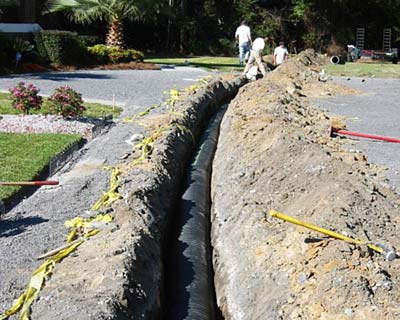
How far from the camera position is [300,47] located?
3809 centimetres

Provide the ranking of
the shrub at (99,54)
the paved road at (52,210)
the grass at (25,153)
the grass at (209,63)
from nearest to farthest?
1. the paved road at (52,210)
2. the grass at (25,153)
3. the shrub at (99,54)
4. the grass at (209,63)

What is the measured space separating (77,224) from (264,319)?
209 centimetres

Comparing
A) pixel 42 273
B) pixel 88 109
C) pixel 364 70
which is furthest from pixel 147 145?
pixel 364 70

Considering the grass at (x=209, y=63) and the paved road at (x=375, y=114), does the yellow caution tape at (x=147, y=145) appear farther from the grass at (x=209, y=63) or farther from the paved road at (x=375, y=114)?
the grass at (x=209, y=63)

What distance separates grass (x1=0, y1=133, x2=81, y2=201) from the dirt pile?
2.45 metres

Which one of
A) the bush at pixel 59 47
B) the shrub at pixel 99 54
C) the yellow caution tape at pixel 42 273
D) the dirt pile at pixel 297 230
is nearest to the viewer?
the yellow caution tape at pixel 42 273

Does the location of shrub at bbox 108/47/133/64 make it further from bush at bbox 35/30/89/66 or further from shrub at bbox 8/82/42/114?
shrub at bbox 8/82/42/114

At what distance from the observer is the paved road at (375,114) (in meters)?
11.2

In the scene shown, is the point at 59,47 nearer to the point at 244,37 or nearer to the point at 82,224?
the point at 244,37

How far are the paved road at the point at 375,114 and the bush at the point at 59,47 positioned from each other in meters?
9.15

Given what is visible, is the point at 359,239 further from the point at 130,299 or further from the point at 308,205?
the point at 130,299

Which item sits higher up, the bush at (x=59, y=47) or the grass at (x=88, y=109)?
Result: the bush at (x=59, y=47)

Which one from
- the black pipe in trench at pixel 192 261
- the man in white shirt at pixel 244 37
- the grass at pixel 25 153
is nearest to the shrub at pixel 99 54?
the man in white shirt at pixel 244 37

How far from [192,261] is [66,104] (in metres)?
6.92
